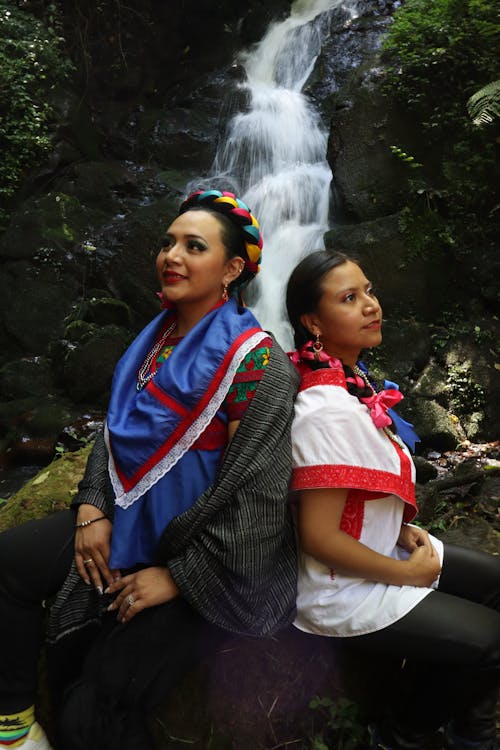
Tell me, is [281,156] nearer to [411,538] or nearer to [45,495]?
[45,495]

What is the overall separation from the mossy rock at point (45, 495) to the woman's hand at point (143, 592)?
1172 mm

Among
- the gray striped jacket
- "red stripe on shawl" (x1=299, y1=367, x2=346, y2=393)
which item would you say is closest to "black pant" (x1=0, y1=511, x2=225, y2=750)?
the gray striped jacket

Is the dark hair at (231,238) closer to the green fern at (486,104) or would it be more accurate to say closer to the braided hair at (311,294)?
the braided hair at (311,294)

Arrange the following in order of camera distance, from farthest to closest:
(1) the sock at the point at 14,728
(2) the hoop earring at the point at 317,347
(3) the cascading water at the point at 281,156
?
(3) the cascading water at the point at 281,156 < (2) the hoop earring at the point at 317,347 < (1) the sock at the point at 14,728

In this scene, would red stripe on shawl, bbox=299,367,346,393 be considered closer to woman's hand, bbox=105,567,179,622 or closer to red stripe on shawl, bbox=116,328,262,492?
red stripe on shawl, bbox=116,328,262,492

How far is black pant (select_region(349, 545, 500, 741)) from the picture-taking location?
1.69 meters

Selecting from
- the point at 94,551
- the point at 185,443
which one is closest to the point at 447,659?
the point at 185,443

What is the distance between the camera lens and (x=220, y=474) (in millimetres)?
1671

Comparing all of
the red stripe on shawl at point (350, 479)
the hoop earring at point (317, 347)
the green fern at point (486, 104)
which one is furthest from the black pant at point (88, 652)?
the green fern at point (486, 104)

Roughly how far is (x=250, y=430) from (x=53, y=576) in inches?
31.0

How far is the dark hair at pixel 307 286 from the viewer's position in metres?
1.92

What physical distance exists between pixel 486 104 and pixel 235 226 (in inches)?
218

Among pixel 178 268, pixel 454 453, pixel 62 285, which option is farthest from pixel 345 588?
pixel 62 285

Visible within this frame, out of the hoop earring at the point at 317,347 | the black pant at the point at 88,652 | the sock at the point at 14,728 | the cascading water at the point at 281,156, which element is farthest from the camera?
the cascading water at the point at 281,156
